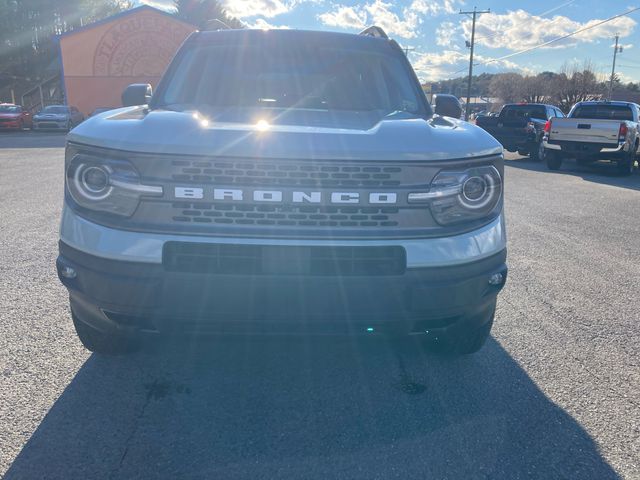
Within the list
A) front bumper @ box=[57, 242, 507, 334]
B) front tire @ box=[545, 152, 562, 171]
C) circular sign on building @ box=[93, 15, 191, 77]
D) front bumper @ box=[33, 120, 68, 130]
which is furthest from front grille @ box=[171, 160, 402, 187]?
circular sign on building @ box=[93, 15, 191, 77]

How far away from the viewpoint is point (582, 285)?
15.3 feet

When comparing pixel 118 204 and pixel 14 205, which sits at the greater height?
pixel 118 204

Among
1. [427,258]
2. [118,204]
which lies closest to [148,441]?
[118,204]

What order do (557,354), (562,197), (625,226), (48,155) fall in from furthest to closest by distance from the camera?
(48,155), (562,197), (625,226), (557,354)

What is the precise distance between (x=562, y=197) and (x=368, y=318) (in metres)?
8.54

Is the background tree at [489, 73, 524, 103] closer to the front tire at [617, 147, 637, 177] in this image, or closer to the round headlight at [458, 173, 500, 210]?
the front tire at [617, 147, 637, 177]

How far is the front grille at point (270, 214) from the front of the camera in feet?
7.38

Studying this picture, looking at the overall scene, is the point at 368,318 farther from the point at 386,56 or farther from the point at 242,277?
the point at 386,56

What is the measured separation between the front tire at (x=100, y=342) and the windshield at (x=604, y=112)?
1434 centimetres

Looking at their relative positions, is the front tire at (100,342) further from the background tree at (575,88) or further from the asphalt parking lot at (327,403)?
the background tree at (575,88)

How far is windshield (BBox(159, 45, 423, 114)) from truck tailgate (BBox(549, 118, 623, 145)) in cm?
1110

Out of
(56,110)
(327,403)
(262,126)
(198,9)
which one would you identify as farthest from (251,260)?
(198,9)

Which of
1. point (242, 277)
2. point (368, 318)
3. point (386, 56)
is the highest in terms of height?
point (386, 56)

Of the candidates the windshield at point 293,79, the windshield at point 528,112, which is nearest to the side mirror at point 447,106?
the windshield at point 293,79
